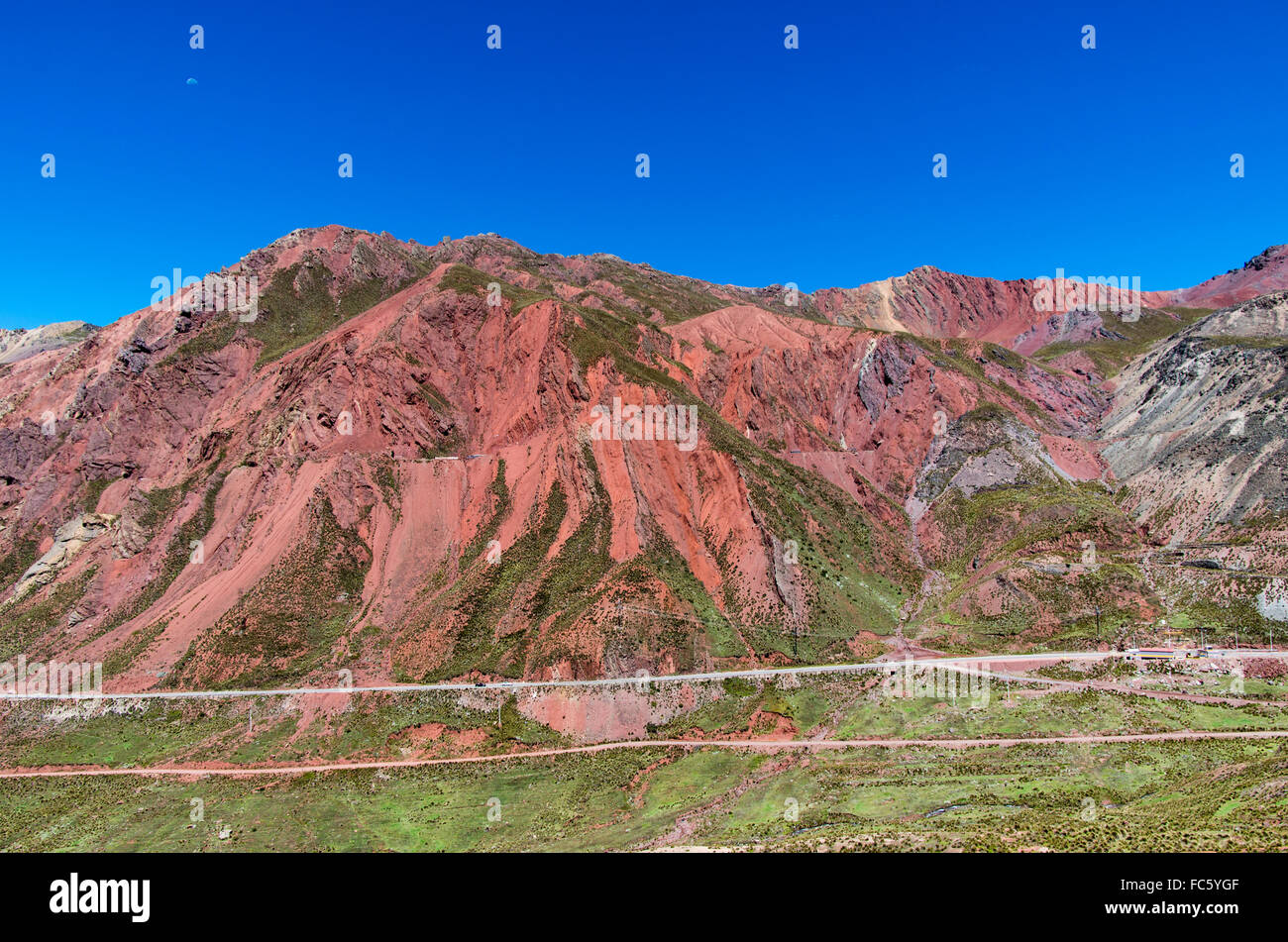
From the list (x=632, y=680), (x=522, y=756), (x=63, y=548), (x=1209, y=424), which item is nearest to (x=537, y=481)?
(x=632, y=680)

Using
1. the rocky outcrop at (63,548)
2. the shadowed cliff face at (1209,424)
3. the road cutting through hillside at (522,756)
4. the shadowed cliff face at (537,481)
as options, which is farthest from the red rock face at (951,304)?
the rocky outcrop at (63,548)

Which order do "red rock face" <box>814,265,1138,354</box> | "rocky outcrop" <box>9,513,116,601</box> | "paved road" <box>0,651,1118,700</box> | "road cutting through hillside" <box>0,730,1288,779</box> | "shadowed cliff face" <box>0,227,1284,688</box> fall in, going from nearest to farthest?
"road cutting through hillside" <box>0,730,1288,779</box> < "paved road" <box>0,651,1118,700</box> < "shadowed cliff face" <box>0,227,1284,688</box> < "rocky outcrop" <box>9,513,116,601</box> < "red rock face" <box>814,265,1138,354</box>

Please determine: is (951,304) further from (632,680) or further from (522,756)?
(522,756)

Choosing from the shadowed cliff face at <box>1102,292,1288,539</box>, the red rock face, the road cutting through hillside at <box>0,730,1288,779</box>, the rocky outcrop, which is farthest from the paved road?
the red rock face

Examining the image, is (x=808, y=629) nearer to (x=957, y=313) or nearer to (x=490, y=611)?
(x=490, y=611)

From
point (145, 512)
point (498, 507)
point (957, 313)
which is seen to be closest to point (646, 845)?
point (498, 507)

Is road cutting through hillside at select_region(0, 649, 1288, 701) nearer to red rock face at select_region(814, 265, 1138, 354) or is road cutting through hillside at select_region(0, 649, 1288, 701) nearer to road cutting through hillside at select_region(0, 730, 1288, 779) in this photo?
road cutting through hillside at select_region(0, 730, 1288, 779)

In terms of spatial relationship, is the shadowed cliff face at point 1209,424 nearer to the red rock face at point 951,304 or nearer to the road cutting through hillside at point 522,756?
the road cutting through hillside at point 522,756

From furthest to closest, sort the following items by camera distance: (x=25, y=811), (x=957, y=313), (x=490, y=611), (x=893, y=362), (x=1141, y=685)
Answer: (x=957, y=313) < (x=893, y=362) < (x=490, y=611) < (x=1141, y=685) < (x=25, y=811)

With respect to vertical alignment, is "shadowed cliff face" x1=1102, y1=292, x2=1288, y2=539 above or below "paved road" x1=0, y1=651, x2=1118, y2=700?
above
